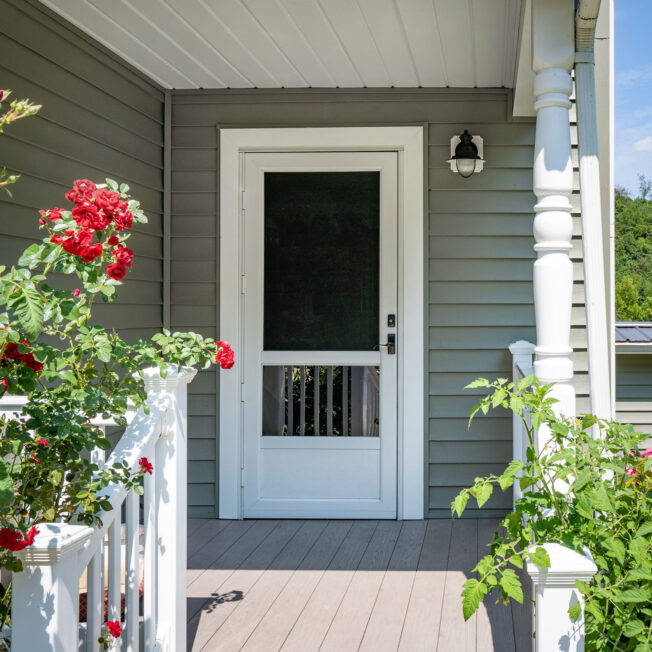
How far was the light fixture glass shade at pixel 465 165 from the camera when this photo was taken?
15.4 ft

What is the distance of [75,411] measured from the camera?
79.0 inches

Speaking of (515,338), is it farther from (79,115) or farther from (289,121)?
(79,115)

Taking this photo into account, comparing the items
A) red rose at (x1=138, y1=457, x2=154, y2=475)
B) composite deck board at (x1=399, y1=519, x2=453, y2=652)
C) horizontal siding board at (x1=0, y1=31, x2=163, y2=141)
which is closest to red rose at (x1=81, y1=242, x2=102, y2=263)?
red rose at (x1=138, y1=457, x2=154, y2=475)

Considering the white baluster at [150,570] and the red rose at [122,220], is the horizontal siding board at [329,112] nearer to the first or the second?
the white baluster at [150,570]

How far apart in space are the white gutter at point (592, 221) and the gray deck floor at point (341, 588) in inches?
38.1

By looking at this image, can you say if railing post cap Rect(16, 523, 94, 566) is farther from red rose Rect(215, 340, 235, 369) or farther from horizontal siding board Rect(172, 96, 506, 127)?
horizontal siding board Rect(172, 96, 506, 127)

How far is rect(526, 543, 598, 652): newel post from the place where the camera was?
71.6 inches

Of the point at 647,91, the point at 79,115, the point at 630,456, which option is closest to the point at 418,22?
the point at 79,115

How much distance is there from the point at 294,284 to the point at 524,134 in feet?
5.22

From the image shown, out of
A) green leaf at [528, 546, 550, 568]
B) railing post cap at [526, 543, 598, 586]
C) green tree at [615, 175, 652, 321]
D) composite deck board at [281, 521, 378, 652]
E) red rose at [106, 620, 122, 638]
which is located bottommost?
composite deck board at [281, 521, 378, 652]

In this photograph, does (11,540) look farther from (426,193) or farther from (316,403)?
(426,193)

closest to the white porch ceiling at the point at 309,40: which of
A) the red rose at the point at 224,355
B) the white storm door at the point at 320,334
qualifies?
the white storm door at the point at 320,334

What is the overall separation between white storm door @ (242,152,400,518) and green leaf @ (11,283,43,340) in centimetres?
330

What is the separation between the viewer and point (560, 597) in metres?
1.84
